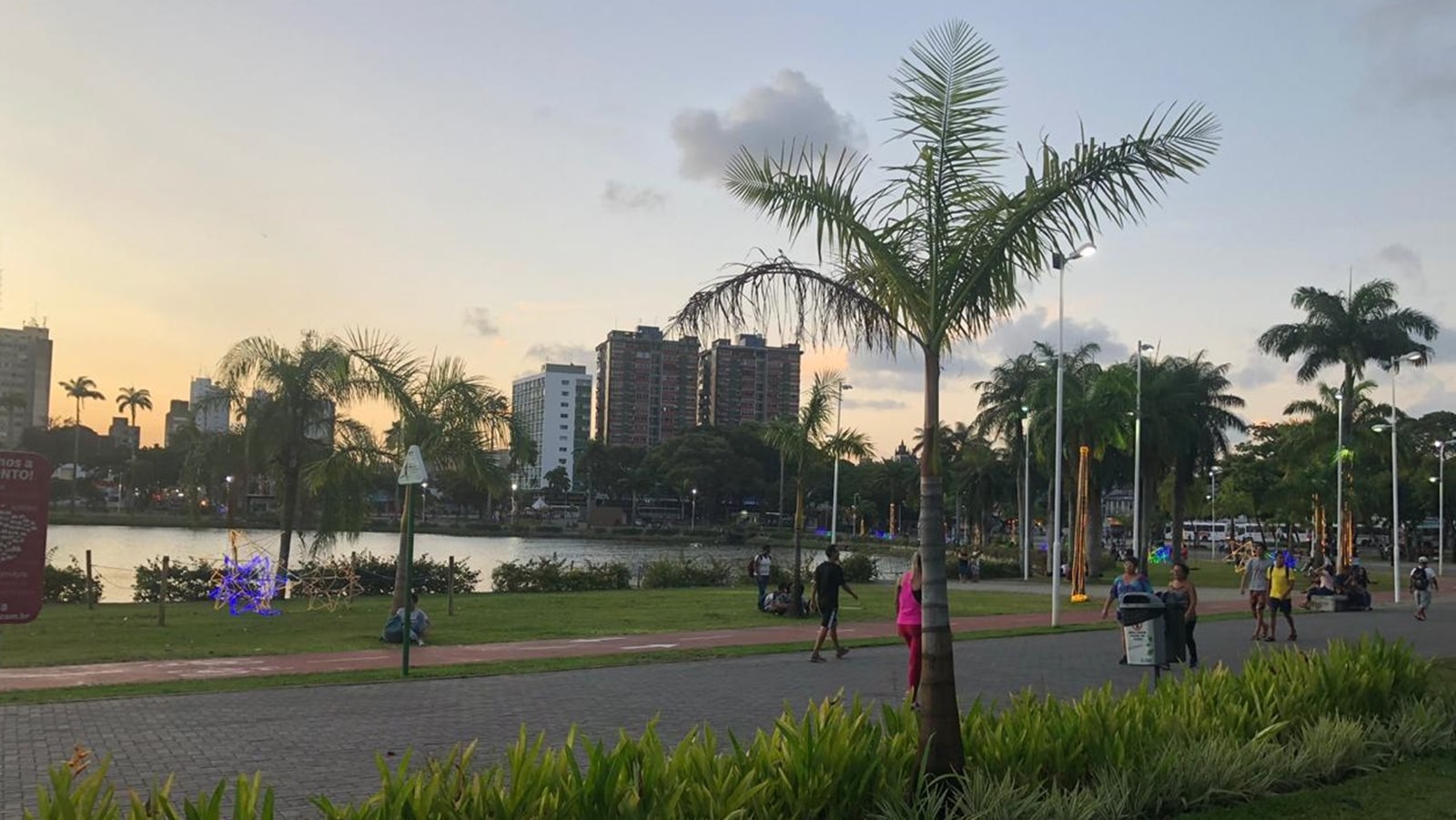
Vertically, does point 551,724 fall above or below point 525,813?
below

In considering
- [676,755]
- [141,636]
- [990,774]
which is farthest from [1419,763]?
[141,636]

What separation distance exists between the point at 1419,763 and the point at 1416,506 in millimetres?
76797

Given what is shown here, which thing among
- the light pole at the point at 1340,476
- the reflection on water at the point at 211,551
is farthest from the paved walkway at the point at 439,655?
the light pole at the point at 1340,476

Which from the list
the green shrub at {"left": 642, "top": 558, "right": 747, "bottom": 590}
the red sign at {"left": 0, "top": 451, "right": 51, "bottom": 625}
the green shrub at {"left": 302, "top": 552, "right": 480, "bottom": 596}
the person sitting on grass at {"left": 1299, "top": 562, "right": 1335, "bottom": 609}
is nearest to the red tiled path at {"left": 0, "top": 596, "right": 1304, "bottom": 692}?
the red sign at {"left": 0, "top": 451, "right": 51, "bottom": 625}

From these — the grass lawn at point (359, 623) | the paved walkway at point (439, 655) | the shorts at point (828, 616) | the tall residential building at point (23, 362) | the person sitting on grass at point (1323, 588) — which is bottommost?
the grass lawn at point (359, 623)

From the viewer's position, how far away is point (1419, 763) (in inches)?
324

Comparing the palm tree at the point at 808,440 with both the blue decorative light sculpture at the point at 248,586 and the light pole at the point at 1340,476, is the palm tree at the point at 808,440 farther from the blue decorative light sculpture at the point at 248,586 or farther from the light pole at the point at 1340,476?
the light pole at the point at 1340,476

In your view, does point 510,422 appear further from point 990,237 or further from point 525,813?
point 525,813

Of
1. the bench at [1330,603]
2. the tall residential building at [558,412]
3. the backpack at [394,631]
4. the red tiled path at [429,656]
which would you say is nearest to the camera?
the red tiled path at [429,656]

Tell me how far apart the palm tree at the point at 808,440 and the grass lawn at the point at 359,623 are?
2.32 metres

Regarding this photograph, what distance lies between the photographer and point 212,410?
2805 cm

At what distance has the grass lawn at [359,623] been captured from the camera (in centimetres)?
1648

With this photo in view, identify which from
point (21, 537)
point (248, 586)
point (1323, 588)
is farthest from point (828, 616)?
point (1323, 588)

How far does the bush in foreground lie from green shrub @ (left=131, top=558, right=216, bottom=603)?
68.7ft
